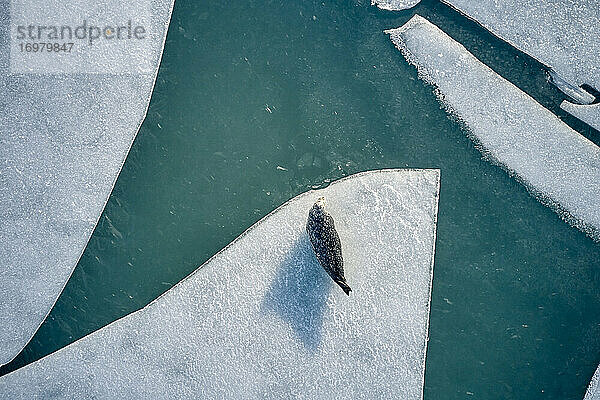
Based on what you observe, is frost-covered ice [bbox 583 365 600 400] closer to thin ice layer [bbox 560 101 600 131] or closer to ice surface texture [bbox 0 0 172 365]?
thin ice layer [bbox 560 101 600 131]

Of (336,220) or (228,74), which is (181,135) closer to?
(228,74)

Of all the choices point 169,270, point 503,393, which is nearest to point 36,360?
point 169,270

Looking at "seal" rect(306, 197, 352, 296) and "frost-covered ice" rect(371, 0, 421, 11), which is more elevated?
"frost-covered ice" rect(371, 0, 421, 11)

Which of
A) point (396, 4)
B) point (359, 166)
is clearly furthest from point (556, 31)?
point (359, 166)

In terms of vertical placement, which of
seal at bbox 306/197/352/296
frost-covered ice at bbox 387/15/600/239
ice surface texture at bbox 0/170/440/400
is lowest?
ice surface texture at bbox 0/170/440/400

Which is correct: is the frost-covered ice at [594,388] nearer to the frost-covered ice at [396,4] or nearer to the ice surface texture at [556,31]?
the ice surface texture at [556,31]

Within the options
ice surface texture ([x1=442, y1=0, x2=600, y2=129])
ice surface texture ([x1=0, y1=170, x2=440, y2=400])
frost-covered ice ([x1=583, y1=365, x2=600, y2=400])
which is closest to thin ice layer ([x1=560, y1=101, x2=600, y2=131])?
ice surface texture ([x1=442, y1=0, x2=600, y2=129])

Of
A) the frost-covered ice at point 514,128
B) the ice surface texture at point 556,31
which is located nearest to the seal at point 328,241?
the frost-covered ice at point 514,128
